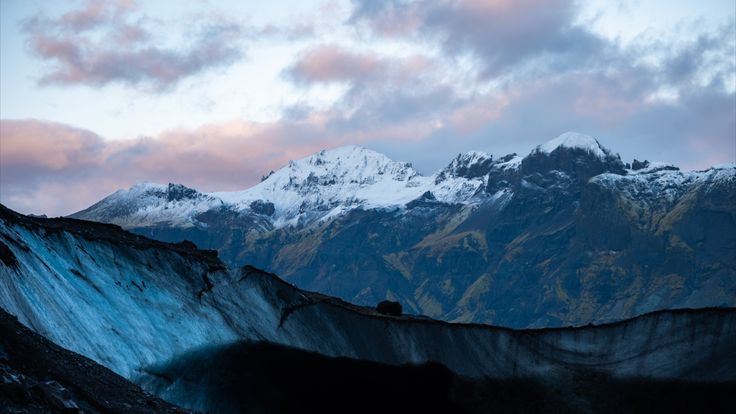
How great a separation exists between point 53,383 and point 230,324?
3287 cm

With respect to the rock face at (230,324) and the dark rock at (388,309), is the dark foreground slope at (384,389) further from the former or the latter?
the dark rock at (388,309)

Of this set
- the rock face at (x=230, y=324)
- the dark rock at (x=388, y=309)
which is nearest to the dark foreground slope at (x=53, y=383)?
the rock face at (x=230, y=324)

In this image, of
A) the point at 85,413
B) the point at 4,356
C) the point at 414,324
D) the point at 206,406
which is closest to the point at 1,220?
the point at 206,406

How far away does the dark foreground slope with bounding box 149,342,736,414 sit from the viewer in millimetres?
64375

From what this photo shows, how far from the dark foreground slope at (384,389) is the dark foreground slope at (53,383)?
1472 cm

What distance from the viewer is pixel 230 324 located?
69812mm

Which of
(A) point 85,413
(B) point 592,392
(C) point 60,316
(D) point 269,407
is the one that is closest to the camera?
(A) point 85,413

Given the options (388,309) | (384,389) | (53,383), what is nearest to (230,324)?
(384,389)

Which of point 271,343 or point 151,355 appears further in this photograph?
point 271,343

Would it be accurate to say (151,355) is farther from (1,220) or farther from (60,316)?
(1,220)

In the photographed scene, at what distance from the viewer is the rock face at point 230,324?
57.6m

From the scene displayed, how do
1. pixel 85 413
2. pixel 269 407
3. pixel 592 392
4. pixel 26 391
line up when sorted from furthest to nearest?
pixel 592 392 < pixel 269 407 < pixel 85 413 < pixel 26 391

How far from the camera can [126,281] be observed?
6675cm

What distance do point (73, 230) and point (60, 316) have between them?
13.6m
